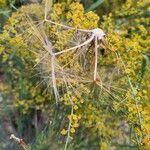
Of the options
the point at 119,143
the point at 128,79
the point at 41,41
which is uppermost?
the point at 41,41

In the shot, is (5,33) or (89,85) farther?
(5,33)

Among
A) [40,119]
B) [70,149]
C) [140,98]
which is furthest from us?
[40,119]

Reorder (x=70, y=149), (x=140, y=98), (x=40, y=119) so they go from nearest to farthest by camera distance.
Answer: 1. (x=70, y=149)
2. (x=140, y=98)
3. (x=40, y=119)

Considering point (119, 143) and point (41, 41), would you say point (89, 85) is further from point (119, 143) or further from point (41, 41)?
point (119, 143)

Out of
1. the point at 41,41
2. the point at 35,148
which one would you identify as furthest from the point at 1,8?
the point at 35,148

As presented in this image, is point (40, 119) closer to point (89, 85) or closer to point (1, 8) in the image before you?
point (1, 8)

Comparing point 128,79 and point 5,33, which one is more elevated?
point 5,33

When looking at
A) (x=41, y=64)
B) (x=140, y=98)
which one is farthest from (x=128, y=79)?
(x=41, y=64)
